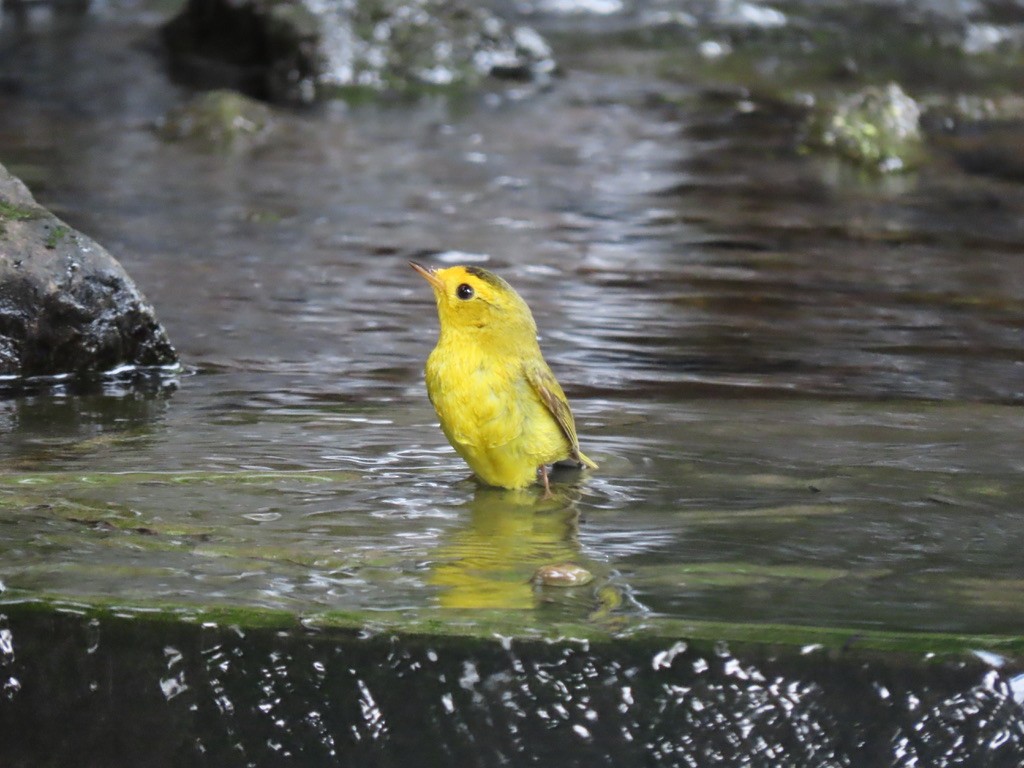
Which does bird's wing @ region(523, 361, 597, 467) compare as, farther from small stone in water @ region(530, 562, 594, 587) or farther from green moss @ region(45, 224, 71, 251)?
green moss @ region(45, 224, 71, 251)

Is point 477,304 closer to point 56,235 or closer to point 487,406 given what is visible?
point 487,406

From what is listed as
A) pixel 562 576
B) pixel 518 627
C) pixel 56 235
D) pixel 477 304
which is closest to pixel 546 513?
pixel 477 304

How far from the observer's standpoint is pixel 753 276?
694cm

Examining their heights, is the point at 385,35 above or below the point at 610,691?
above

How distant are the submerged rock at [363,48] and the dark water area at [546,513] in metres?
5.83

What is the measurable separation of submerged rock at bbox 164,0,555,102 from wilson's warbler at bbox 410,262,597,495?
10.3m

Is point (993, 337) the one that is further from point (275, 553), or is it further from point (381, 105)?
point (381, 105)

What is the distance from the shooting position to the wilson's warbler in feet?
11.1

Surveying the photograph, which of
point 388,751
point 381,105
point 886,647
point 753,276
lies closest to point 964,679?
point 886,647

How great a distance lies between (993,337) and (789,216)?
282 cm

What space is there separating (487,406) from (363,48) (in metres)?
11.2

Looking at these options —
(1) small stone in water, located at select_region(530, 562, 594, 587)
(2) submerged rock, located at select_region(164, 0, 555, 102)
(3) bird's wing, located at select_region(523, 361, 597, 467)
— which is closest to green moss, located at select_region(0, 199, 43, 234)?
(3) bird's wing, located at select_region(523, 361, 597, 467)

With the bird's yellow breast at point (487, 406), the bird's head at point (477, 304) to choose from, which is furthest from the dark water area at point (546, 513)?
the bird's head at point (477, 304)

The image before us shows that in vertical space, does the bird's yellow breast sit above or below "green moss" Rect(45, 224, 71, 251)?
below
